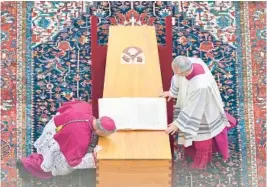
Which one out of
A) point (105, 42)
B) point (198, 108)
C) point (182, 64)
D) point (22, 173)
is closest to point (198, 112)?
point (198, 108)

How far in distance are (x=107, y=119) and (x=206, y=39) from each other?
2.16 metres

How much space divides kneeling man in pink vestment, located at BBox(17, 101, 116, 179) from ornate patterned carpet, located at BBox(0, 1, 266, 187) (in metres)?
0.37

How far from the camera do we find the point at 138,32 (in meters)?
6.88

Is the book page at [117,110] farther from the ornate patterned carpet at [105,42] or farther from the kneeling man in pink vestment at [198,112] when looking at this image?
the ornate patterned carpet at [105,42]

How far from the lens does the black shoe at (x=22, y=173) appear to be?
674 centimetres

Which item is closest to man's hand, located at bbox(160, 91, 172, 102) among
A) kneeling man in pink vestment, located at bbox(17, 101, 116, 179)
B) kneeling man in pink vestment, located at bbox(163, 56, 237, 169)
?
kneeling man in pink vestment, located at bbox(163, 56, 237, 169)

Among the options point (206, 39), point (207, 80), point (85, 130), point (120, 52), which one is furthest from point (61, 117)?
point (206, 39)

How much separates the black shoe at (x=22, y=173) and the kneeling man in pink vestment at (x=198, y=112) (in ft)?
4.42

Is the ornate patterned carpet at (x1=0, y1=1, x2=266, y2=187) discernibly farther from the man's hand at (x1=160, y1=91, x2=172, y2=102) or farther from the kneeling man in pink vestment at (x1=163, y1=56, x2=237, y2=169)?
the man's hand at (x1=160, y1=91, x2=172, y2=102)

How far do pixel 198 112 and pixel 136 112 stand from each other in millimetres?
495

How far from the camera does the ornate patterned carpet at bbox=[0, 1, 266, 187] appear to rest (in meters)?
7.20

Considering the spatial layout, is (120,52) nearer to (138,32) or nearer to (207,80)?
(138,32)

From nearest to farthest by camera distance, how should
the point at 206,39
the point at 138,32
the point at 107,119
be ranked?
the point at 107,119, the point at 138,32, the point at 206,39

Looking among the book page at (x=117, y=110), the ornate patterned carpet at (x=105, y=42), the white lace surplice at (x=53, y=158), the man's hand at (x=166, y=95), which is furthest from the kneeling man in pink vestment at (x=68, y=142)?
the man's hand at (x=166, y=95)
